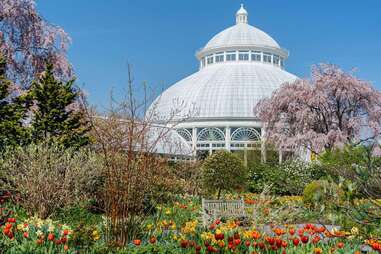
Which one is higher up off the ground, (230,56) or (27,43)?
(230,56)

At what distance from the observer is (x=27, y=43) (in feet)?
63.4

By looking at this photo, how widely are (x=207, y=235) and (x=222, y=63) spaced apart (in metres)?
48.7

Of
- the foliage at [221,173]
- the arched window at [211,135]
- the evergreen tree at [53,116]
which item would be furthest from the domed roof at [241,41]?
the evergreen tree at [53,116]

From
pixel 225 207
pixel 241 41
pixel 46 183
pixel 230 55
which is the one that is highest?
pixel 241 41

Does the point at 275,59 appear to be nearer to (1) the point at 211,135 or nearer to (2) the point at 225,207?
(1) the point at 211,135

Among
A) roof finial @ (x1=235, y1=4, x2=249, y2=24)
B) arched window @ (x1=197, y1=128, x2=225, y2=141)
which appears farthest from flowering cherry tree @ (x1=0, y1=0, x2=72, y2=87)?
roof finial @ (x1=235, y1=4, x2=249, y2=24)

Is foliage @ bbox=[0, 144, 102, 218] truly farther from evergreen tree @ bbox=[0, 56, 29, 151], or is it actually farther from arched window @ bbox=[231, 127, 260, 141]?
arched window @ bbox=[231, 127, 260, 141]

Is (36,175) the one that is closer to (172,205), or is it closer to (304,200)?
(172,205)

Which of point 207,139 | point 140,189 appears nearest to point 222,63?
point 207,139

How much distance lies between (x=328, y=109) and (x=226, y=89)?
21.4 meters

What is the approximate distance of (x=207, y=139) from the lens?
4569 centimetres

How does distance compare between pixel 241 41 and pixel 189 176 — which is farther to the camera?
pixel 241 41

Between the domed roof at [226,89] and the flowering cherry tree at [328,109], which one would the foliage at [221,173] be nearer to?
the flowering cherry tree at [328,109]

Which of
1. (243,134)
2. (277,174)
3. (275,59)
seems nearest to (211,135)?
(243,134)
